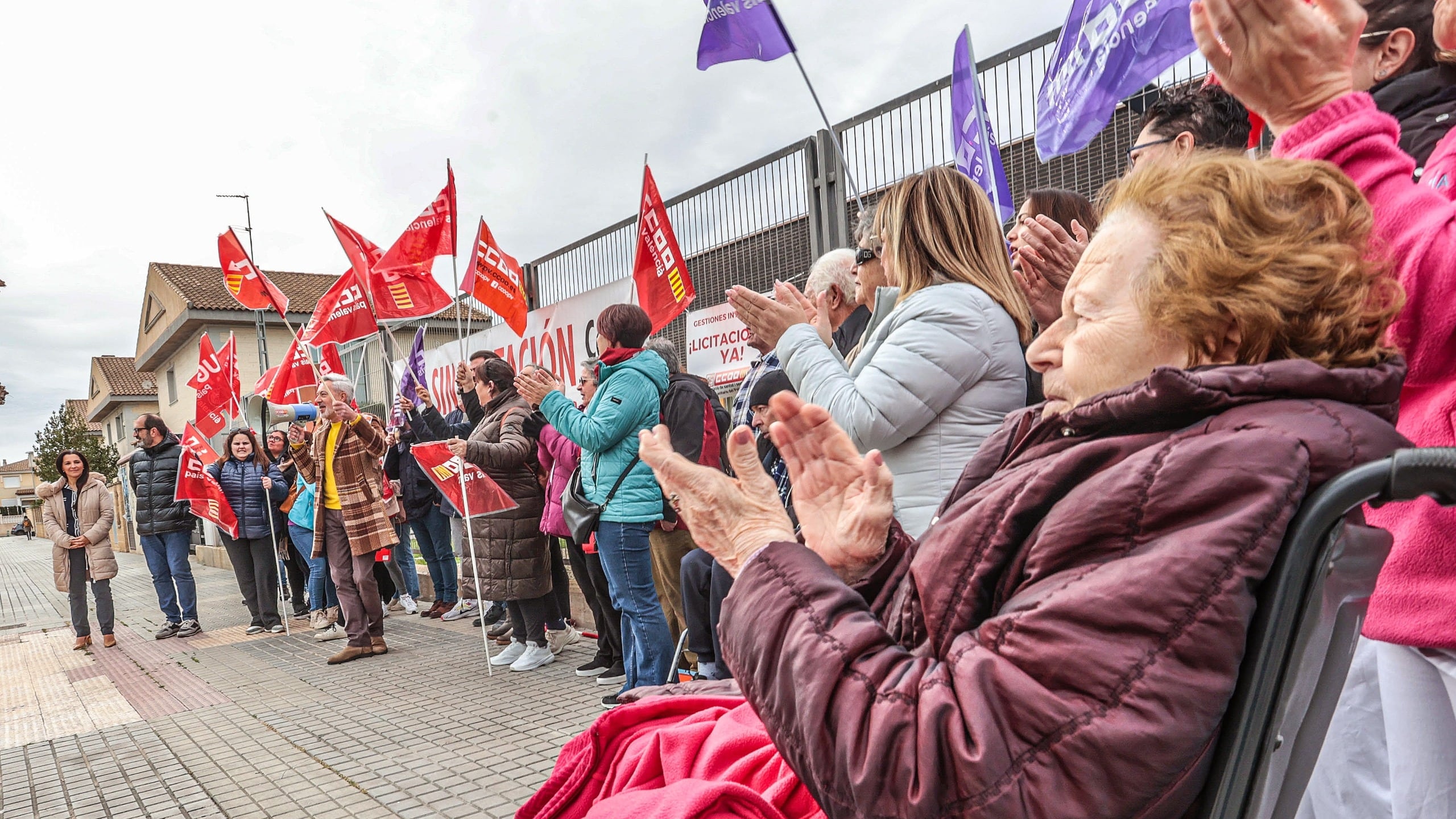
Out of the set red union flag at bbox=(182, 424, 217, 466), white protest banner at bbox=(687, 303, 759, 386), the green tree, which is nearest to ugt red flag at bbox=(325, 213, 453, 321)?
white protest banner at bbox=(687, 303, 759, 386)

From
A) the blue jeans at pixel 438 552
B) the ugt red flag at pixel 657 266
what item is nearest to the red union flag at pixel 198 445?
the blue jeans at pixel 438 552

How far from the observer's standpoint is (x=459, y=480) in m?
6.02

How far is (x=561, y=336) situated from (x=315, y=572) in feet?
11.1

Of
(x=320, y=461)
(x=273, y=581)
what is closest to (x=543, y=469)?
(x=320, y=461)

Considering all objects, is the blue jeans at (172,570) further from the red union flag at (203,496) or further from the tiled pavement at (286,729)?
the tiled pavement at (286,729)

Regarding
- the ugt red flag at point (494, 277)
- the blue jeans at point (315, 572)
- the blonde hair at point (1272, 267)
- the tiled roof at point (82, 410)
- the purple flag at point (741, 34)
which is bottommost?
the blue jeans at point (315, 572)

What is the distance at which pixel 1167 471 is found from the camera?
3.25ft

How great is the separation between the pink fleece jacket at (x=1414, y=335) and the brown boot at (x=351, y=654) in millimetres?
7053

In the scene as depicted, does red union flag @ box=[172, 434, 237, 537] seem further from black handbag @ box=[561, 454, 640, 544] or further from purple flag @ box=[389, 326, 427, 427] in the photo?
black handbag @ box=[561, 454, 640, 544]

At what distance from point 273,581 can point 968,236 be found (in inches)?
347

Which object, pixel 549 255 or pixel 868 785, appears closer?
pixel 868 785

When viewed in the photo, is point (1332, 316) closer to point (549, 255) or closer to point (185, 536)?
point (549, 255)

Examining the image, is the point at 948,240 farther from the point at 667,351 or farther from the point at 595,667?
the point at 595,667

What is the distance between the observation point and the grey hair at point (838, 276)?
A: 3.72 meters
